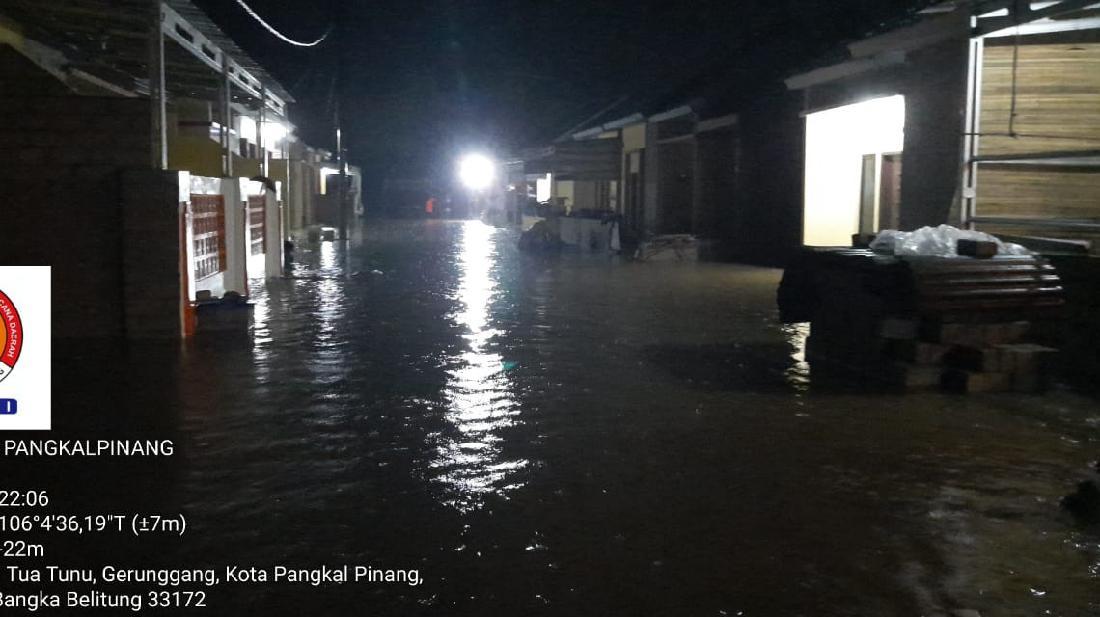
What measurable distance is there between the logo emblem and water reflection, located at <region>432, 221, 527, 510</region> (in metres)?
3.06

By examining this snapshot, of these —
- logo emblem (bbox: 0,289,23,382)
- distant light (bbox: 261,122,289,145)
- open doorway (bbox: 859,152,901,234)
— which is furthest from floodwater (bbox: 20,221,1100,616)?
distant light (bbox: 261,122,289,145)

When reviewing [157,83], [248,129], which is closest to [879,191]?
[157,83]

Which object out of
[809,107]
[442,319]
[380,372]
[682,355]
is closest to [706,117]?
[809,107]

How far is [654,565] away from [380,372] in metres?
5.50

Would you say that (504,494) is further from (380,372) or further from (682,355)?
(682,355)

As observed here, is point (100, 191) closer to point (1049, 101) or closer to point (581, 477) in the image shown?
point (581, 477)

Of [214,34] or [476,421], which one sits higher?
[214,34]

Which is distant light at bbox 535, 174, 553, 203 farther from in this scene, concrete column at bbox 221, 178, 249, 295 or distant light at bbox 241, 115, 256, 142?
concrete column at bbox 221, 178, 249, 295

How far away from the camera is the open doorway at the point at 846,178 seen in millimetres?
21500

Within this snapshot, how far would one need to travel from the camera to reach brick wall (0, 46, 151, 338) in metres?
11.3

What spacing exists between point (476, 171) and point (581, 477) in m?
73.3

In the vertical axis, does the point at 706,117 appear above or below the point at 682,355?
above

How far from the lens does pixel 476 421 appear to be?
311 inches

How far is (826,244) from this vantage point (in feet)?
73.4
